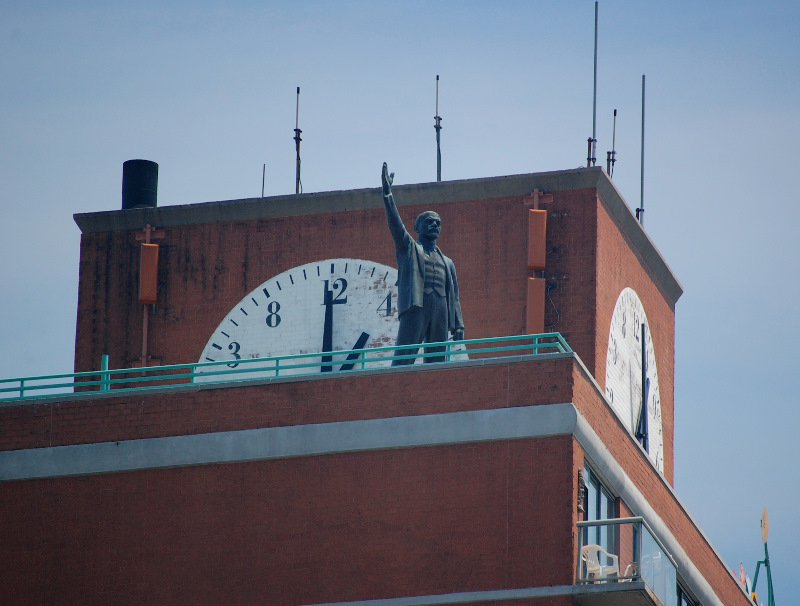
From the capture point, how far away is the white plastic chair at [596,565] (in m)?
36.6

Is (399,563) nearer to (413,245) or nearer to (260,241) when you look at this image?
(413,245)

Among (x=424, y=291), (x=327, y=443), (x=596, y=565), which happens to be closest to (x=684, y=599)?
(x=596, y=565)

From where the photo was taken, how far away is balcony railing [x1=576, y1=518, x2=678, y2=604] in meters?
36.6

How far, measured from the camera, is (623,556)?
36938 mm

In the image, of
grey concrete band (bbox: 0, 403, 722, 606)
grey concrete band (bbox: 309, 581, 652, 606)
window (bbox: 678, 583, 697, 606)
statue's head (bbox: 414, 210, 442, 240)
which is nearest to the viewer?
grey concrete band (bbox: 309, 581, 652, 606)

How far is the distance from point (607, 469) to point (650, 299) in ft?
35.0

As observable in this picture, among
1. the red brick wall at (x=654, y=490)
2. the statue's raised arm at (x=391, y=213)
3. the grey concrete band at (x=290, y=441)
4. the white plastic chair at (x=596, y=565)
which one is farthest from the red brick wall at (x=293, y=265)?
the white plastic chair at (x=596, y=565)

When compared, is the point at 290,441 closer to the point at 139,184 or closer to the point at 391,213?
the point at 391,213

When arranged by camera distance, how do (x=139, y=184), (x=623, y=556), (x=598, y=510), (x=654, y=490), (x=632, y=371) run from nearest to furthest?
(x=623, y=556) → (x=598, y=510) → (x=654, y=490) → (x=632, y=371) → (x=139, y=184)

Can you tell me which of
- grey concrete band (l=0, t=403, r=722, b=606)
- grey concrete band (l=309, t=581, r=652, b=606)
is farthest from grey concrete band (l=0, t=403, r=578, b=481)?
grey concrete band (l=309, t=581, r=652, b=606)

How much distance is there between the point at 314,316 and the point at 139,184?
6066 mm

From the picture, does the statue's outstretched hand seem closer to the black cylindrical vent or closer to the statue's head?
the statue's head

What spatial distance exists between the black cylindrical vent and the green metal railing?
4.05m

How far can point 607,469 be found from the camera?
1537 inches
